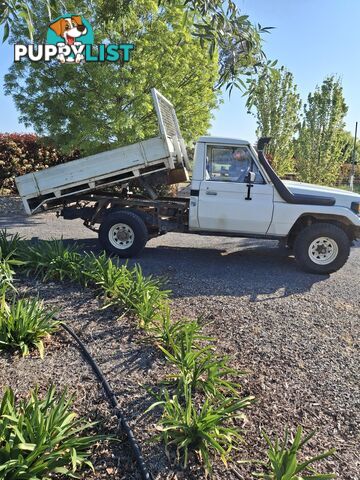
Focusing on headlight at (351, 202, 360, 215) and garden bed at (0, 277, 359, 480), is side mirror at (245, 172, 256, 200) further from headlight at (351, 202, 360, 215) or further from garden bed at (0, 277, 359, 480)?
garden bed at (0, 277, 359, 480)

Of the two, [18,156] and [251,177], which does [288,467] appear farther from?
[18,156]

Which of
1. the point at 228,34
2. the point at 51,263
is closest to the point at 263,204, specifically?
the point at 51,263

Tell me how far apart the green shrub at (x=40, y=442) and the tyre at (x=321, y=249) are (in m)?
4.58

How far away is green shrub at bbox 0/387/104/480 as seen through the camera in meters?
1.77

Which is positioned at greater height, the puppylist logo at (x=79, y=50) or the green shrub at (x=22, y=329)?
the puppylist logo at (x=79, y=50)

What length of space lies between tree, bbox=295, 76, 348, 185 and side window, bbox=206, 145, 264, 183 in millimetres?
9644

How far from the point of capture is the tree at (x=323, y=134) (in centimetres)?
1398

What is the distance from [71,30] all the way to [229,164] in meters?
4.44

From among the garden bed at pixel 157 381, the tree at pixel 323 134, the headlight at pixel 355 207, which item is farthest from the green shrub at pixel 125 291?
the tree at pixel 323 134

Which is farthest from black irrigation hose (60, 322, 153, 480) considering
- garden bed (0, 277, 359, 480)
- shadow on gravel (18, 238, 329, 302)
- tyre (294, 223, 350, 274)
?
tyre (294, 223, 350, 274)

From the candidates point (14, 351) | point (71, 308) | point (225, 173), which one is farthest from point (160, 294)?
point (225, 173)

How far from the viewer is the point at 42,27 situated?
7805 millimetres

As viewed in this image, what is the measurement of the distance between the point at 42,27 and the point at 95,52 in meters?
1.13

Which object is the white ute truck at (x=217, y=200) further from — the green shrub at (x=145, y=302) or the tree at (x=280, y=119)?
the tree at (x=280, y=119)
